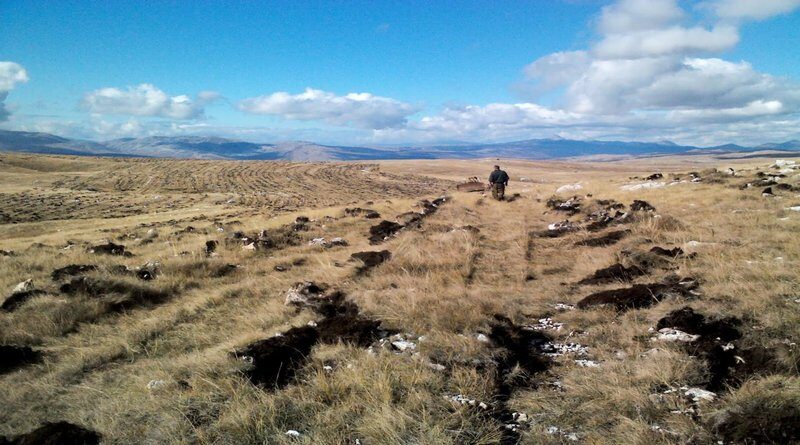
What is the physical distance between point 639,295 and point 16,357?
8.99 meters

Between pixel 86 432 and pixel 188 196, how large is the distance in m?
60.4

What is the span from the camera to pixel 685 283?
6.35 m

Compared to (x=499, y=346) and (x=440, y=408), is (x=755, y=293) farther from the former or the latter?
(x=440, y=408)

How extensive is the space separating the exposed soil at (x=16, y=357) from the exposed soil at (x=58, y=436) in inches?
79.9

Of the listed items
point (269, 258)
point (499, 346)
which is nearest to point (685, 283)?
point (499, 346)

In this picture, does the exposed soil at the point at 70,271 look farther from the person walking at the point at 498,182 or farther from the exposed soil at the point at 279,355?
the person walking at the point at 498,182

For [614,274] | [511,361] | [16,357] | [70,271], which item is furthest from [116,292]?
[614,274]

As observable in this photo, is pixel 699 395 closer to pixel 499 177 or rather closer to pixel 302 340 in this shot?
pixel 302 340

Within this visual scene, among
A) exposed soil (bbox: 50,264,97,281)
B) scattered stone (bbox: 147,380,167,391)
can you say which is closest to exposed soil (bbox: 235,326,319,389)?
scattered stone (bbox: 147,380,167,391)

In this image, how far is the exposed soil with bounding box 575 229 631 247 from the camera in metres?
10.1

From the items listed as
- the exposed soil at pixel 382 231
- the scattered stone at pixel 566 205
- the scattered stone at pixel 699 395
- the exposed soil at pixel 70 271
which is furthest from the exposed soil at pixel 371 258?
the scattered stone at pixel 566 205

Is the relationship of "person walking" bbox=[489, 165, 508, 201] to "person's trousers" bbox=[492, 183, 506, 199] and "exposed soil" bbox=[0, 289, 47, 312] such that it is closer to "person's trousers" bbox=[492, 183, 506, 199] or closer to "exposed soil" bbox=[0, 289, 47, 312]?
"person's trousers" bbox=[492, 183, 506, 199]

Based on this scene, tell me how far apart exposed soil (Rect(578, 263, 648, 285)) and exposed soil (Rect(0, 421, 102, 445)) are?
7.34 meters

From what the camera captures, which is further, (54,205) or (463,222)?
(54,205)
